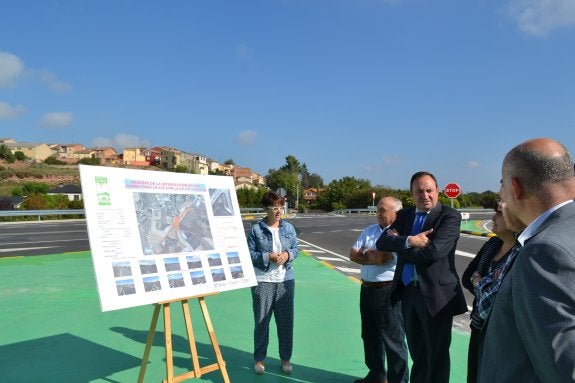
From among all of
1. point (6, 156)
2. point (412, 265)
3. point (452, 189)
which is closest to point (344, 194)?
point (452, 189)

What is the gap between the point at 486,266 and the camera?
319 centimetres

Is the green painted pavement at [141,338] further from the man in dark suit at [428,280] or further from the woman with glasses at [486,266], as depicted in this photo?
the woman with glasses at [486,266]

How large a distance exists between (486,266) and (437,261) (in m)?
0.36

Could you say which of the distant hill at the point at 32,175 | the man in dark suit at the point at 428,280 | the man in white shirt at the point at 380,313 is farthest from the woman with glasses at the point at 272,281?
the distant hill at the point at 32,175

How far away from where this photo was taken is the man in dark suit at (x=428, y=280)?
125 inches

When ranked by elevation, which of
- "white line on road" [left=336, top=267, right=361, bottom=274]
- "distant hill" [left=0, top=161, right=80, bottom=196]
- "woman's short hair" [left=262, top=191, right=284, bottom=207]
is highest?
"distant hill" [left=0, top=161, right=80, bottom=196]

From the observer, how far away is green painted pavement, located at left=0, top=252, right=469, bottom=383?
4.02 m

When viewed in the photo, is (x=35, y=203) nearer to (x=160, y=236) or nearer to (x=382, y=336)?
(x=160, y=236)

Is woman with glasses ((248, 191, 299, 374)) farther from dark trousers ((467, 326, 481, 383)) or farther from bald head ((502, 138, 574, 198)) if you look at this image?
bald head ((502, 138, 574, 198))

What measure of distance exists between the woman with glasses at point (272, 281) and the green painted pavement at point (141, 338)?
0.26 m

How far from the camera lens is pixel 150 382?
3809 mm

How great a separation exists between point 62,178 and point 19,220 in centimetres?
5209

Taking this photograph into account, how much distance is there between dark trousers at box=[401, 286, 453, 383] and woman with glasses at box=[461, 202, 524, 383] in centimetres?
21

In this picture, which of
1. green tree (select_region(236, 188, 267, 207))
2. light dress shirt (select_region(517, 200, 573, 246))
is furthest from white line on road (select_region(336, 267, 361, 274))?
green tree (select_region(236, 188, 267, 207))
